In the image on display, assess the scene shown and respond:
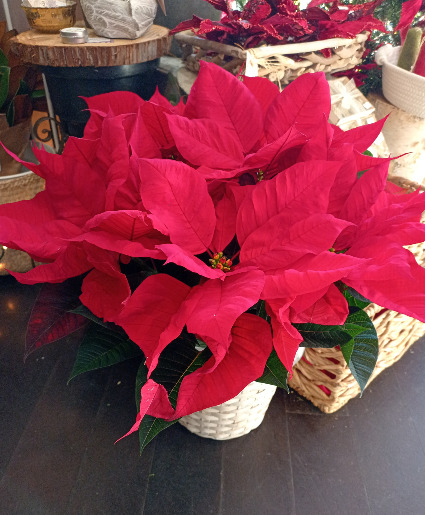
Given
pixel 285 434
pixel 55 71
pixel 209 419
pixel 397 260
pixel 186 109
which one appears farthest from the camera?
pixel 55 71

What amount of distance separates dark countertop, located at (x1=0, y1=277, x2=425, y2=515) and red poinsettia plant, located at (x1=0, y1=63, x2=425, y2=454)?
0.43 m

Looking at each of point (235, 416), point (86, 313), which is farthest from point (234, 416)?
point (86, 313)

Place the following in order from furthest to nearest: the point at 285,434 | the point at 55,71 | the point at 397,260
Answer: the point at 55,71 < the point at 285,434 < the point at 397,260

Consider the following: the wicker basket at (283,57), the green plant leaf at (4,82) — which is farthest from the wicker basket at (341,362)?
the green plant leaf at (4,82)

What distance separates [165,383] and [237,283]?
137 mm

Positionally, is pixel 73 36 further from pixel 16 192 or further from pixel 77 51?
pixel 16 192

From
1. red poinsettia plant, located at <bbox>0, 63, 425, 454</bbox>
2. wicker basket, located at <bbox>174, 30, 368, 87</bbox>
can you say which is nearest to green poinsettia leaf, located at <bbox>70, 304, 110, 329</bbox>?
red poinsettia plant, located at <bbox>0, 63, 425, 454</bbox>

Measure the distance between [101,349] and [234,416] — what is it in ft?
1.11

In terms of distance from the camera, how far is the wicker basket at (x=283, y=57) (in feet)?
2.70

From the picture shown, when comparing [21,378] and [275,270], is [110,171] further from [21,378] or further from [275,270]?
[21,378]

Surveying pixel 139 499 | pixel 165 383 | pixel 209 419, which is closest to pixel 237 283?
pixel 165 383

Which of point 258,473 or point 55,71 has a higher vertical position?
point 55,71

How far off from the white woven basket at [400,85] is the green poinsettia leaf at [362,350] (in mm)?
631

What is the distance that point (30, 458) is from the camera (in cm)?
77
